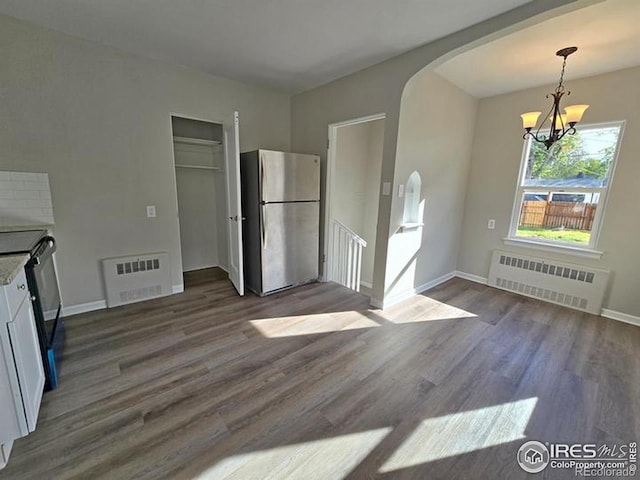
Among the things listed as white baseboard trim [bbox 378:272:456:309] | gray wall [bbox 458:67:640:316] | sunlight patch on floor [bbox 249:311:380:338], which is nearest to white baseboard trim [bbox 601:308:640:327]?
gray wall [bbox 458:67:640:316]

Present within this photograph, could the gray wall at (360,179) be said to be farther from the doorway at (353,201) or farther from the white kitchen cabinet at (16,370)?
the white kitchen cabinet at (16,370)

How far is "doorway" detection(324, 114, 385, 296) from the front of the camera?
3.89 meters

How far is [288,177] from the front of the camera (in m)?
3.26

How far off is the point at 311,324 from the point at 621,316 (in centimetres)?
340

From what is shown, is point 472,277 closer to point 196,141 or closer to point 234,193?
point 234,193

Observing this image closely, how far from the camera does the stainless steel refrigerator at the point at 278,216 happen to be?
3146 millimetres

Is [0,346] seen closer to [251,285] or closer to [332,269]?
[251,285]

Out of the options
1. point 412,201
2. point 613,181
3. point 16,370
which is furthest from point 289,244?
point 613,181

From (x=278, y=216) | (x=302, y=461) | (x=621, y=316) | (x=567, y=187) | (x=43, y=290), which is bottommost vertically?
(x=302, y=461)

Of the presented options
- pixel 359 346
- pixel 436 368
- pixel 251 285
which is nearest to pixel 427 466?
pixel 436 368

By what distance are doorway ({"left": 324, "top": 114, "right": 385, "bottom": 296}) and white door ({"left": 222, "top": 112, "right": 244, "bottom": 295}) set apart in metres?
1.21

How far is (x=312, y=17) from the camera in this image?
2061mm

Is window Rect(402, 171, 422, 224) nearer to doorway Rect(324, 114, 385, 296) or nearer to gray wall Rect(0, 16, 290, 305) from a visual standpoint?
doorway Rect(324, 114, 385, 296)

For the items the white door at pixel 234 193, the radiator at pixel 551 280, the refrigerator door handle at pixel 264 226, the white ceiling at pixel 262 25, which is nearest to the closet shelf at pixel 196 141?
the white door at pixel 234 193
